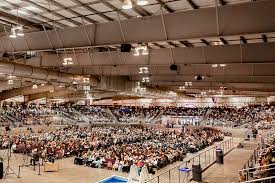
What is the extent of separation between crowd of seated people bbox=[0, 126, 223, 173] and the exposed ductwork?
6.22 m

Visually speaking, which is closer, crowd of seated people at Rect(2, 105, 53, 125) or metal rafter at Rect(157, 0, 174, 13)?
metal rafter at Rect(157, 0, 174, 13)

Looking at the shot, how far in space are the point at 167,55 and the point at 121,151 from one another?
11663 mm

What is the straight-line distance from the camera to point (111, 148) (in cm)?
2639

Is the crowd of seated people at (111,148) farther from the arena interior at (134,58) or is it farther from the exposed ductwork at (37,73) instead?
the exposed ductwork at (37,73)

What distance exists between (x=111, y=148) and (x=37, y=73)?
33.5 ft

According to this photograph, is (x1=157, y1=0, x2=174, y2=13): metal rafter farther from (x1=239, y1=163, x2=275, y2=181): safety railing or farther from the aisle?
the aisle

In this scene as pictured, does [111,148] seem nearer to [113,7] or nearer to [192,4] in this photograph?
[113,7]

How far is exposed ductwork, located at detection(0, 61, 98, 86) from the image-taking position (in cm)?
1759

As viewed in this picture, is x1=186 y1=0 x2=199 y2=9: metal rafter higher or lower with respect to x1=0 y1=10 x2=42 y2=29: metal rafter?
lower

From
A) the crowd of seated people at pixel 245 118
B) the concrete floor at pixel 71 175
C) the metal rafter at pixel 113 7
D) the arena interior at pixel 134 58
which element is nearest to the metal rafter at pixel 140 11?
the arena interior at pixel 134 58

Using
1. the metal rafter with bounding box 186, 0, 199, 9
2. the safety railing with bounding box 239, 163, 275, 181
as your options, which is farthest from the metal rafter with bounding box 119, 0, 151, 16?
the safety railing with bounding box 239, 163, 275, 181

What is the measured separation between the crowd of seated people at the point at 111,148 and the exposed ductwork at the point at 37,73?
20.4 feet

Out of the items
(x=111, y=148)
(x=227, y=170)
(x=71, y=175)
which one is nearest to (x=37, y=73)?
(x=71, y=175)

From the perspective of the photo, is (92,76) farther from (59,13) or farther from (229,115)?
(229,115)
